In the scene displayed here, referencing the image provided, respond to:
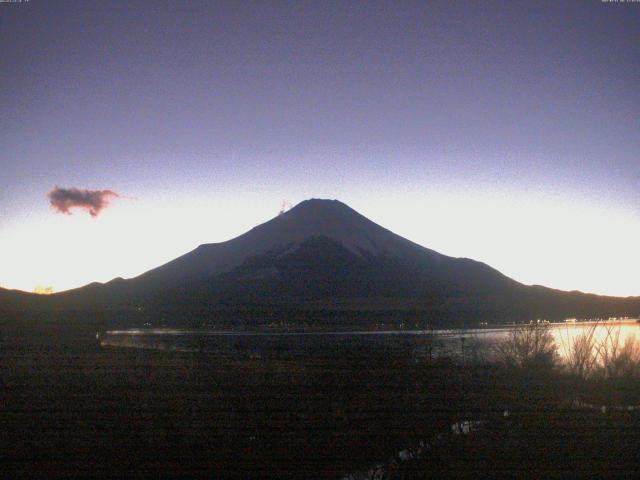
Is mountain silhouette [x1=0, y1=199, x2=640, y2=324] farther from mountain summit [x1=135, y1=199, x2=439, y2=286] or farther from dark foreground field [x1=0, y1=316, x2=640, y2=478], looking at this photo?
dark foreground field [x1=0, y1=316, x2=640, y2=478]

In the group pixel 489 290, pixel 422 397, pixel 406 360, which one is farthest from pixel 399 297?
pixel 422 397

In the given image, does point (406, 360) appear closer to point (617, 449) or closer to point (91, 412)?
point (617, 449)

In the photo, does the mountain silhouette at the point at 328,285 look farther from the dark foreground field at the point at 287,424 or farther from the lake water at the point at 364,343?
the dark foreground field at the point at 287,424

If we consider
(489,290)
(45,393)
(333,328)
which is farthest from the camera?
(489,290)

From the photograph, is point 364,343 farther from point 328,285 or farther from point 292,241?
point 292,241

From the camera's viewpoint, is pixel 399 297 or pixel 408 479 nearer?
pixel 408 479

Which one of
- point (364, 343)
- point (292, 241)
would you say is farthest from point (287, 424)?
point (292, 241)
